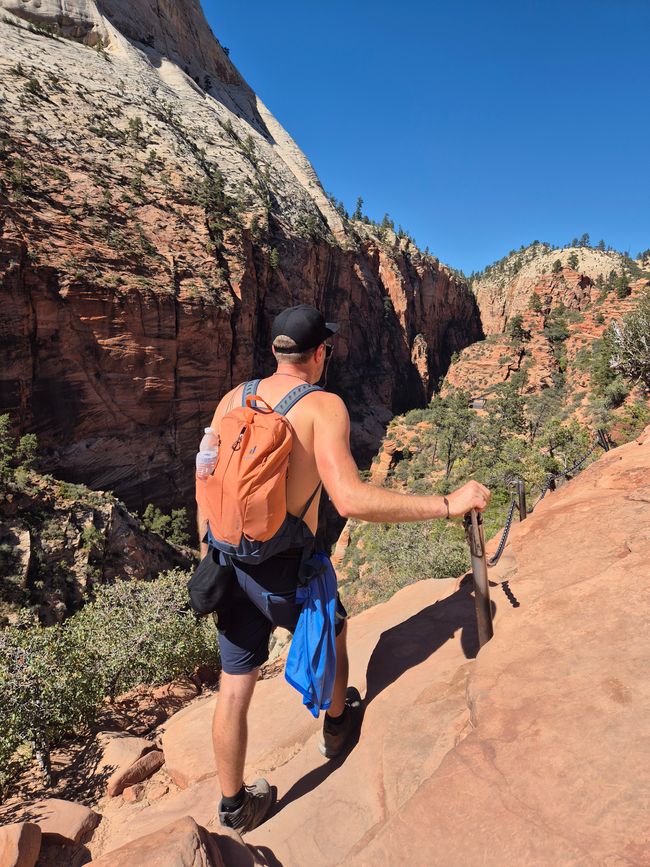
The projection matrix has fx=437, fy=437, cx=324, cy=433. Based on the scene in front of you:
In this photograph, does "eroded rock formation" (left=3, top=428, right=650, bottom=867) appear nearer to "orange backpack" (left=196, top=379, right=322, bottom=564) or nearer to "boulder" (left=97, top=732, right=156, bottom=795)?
"boulder" (left=97, top=732, right=156, bottom=795)

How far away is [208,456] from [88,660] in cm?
760

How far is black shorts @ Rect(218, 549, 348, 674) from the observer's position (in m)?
2.10

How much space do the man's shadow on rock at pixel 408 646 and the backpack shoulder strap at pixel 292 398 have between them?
1.85m

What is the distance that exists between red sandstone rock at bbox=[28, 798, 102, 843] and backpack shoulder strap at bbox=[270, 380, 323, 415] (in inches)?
120

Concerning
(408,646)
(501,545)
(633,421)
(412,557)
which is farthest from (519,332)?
(501,545)

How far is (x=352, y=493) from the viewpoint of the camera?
186 cm

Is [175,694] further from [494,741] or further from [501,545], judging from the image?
[494,741]

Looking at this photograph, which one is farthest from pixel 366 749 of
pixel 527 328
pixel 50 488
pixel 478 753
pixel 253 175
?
pixel 527 328

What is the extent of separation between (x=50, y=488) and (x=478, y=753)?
69.2 feet

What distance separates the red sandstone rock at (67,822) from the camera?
9.00 feet

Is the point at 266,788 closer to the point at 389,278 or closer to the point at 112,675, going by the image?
the point at 112,675

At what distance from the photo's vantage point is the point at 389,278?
57125 mm

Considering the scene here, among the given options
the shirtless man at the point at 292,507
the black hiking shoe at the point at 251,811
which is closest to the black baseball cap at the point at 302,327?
the shirtless man at the point at 292,507

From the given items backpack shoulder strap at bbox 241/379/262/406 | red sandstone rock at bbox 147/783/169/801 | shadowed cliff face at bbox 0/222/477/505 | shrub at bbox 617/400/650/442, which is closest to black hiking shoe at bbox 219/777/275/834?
red sandstone rock at bbox 147/783/169/801
